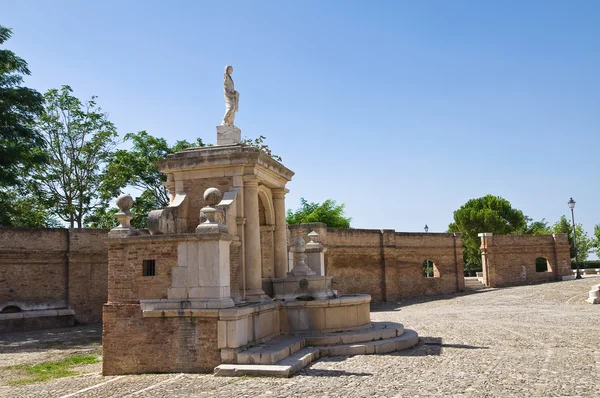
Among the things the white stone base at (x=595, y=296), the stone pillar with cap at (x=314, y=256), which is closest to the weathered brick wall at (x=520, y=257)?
the white stone base at (x=595, y=296)

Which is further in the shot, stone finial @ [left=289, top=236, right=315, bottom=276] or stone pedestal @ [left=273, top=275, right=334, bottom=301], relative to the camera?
stone finial @ [left=289, top=236, right=315, bottom=276]

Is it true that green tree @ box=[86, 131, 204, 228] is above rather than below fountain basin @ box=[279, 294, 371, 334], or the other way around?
above

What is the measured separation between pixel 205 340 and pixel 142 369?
1263 mm

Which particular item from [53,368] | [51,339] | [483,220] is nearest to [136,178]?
[51,339]

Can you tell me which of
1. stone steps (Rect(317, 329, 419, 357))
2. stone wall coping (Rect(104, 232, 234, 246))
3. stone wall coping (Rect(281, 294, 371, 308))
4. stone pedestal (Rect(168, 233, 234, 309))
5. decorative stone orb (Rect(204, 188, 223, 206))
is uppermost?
decorative stone orb (Rect(204, 188, 223, 206))

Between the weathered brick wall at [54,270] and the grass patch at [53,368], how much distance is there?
929 centimetres

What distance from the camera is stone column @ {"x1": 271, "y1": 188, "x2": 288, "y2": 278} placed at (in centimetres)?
1305

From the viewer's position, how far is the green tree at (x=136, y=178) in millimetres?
28688

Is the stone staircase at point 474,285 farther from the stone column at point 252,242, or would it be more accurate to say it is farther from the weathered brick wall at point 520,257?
the stone column at point 252,242

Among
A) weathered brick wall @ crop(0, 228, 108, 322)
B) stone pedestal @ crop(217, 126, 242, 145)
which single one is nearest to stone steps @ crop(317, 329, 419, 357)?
stone pedestal @ crop(217, 126, 242, 145)

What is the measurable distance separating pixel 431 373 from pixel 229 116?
7027mm

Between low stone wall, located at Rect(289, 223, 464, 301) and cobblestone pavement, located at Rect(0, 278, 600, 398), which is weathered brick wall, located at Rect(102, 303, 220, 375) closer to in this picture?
cobblestone pavement, located at Rect(0, 278, 600, 398)

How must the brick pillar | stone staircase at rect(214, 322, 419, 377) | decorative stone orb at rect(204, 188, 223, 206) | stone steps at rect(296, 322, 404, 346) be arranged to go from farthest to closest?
the brick pillar < stone steps at rect(296, 322, 404, 346) < decorative stone orb at rect(204, 188, 223, 206) < stone staircase at rect(214, 322, 419, 377)

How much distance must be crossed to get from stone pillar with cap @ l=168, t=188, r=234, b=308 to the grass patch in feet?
8.61
